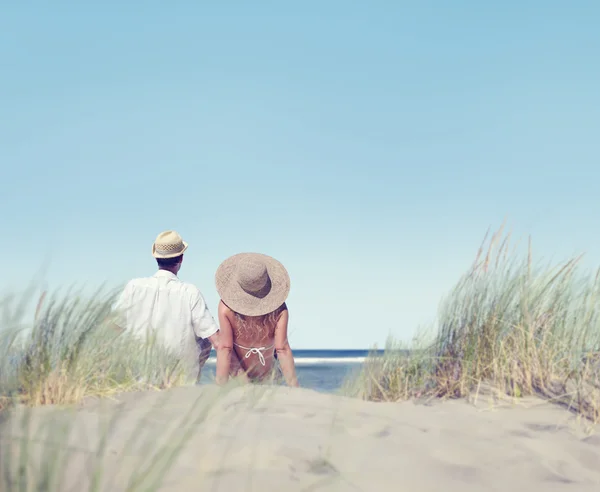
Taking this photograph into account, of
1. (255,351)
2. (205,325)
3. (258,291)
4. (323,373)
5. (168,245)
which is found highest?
(168,245)

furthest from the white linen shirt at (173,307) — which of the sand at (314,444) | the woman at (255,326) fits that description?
the sand at (314,444)

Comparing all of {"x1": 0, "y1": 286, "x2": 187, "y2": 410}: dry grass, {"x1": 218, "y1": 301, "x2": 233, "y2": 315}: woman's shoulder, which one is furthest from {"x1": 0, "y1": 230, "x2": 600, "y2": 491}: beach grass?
{"x1": 218, "y1": 301, "x2": 233, "y2": 315}: woman's shoulder

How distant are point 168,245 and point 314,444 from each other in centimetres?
309

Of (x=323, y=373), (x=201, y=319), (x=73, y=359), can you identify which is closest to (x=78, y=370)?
(x=73, y=359)

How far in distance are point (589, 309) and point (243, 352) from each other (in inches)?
99.3

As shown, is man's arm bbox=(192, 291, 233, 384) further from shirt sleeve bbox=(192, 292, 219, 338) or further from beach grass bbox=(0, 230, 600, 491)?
beach grass bbox=(0, 230, 600, 491)

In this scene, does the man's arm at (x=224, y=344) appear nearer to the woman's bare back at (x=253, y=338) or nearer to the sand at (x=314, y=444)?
the woman's bare back at (x=253, y=338)

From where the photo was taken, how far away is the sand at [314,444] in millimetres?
2330

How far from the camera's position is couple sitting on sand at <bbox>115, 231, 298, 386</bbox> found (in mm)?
5129

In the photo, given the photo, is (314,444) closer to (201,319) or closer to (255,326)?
(255,326)

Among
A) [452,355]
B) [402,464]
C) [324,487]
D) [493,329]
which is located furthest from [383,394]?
[324,487]

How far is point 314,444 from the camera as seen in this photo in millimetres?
2807

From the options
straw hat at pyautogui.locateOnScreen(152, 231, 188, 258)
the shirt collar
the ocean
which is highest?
straw hat at pyautogui.locateOnScreen(152, 231, 188, 258)

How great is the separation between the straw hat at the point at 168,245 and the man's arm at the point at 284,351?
109 centimetres
